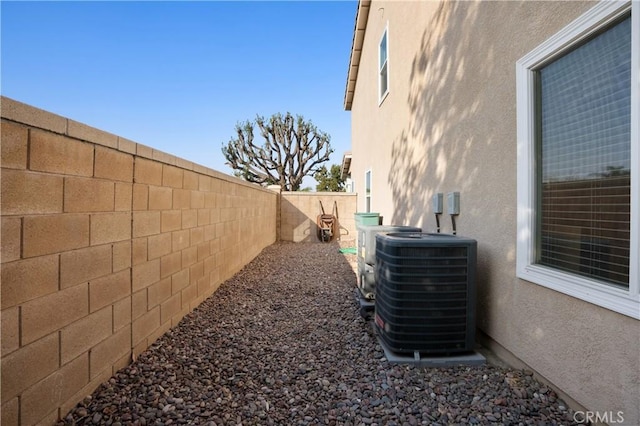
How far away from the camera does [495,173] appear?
106 inches

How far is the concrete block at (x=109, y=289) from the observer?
81.7 inches

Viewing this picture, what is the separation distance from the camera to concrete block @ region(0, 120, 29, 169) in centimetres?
145

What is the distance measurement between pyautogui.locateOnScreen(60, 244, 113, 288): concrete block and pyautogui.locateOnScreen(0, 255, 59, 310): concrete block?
0.21 ft

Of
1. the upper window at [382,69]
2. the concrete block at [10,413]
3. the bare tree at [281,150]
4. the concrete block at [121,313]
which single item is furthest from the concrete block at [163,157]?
the bare tree at [281,150]

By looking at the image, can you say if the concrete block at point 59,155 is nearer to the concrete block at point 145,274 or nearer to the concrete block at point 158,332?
the concrete block at point 145,274

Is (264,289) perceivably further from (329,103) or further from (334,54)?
(329,103)

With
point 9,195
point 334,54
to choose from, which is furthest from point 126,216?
point 334,54

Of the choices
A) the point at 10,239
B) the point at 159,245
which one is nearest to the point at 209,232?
the point at 159,245

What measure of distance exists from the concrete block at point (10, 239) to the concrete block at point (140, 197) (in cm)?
104

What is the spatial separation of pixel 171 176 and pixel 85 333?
170cm

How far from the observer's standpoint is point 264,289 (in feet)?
16.5

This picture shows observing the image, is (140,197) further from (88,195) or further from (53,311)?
(53,311)

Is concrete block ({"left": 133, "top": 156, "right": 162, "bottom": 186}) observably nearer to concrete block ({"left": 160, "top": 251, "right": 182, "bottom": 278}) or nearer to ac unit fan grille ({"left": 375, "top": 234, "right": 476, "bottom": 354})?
concrete block ({"left": 160, "top": 251, "right": 182, "bottom": 278})

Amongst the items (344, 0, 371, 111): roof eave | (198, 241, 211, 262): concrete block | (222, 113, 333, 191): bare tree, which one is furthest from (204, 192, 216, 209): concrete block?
(222, 113, 333, 191): bare tree
